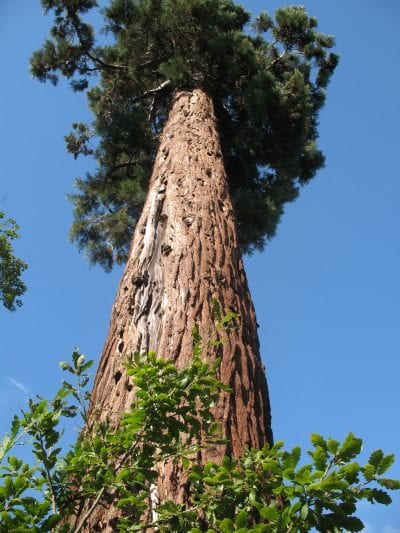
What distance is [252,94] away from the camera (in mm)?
8180

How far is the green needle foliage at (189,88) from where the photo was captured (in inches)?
334

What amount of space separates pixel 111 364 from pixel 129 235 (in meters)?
7.18

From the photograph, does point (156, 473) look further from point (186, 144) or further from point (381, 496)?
point (186, 144)

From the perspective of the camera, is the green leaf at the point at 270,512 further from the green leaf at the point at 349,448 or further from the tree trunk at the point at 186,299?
the tree trunk at the point at 186,299

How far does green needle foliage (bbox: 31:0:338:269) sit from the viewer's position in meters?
8.48

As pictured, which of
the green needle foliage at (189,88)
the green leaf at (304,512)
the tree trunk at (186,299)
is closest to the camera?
the green leaf at (304,512)

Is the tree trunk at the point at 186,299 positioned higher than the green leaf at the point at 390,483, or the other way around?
the tree trunk at the point at 186,299

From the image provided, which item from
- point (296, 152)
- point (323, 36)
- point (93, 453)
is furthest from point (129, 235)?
point (93, 453)

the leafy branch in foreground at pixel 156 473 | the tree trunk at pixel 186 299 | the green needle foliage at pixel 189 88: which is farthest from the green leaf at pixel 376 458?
the green needle foliage at pixel 189 88

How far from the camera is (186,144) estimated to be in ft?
17.9

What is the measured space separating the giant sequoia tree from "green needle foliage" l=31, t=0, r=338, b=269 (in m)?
0.02

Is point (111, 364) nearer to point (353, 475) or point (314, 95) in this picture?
point (353, 475)

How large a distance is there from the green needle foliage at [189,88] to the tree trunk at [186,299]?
3.74 meters

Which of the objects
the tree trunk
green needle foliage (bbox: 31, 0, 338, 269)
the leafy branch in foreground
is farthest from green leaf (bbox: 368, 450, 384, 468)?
green needle foliage (bbox: 31, 0, 338, 269)
